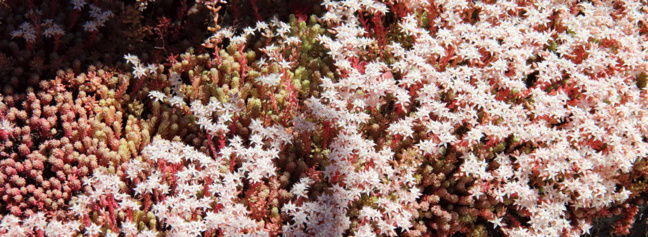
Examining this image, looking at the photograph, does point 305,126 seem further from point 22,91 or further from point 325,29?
point 22,91

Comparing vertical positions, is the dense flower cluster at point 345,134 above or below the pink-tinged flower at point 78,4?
below

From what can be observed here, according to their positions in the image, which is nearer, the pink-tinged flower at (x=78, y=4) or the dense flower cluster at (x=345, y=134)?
the dense flower cluster at (x=345, y=134)

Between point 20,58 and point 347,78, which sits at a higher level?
point 20,58

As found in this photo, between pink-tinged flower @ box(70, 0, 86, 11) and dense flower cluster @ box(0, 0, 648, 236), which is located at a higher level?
pink-tinged flower @ box(70, 0, 86, 11)

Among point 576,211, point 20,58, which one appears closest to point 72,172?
point 20,58

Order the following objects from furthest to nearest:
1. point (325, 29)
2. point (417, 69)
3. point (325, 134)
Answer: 1. point (325, 29)
2. point (417, 69)
3. point (325, 134)

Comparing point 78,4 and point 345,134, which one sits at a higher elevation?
point 78,4

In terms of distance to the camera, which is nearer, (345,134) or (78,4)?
(345,134)

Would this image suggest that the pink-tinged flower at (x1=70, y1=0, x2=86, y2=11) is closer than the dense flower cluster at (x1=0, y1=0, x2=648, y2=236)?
No
